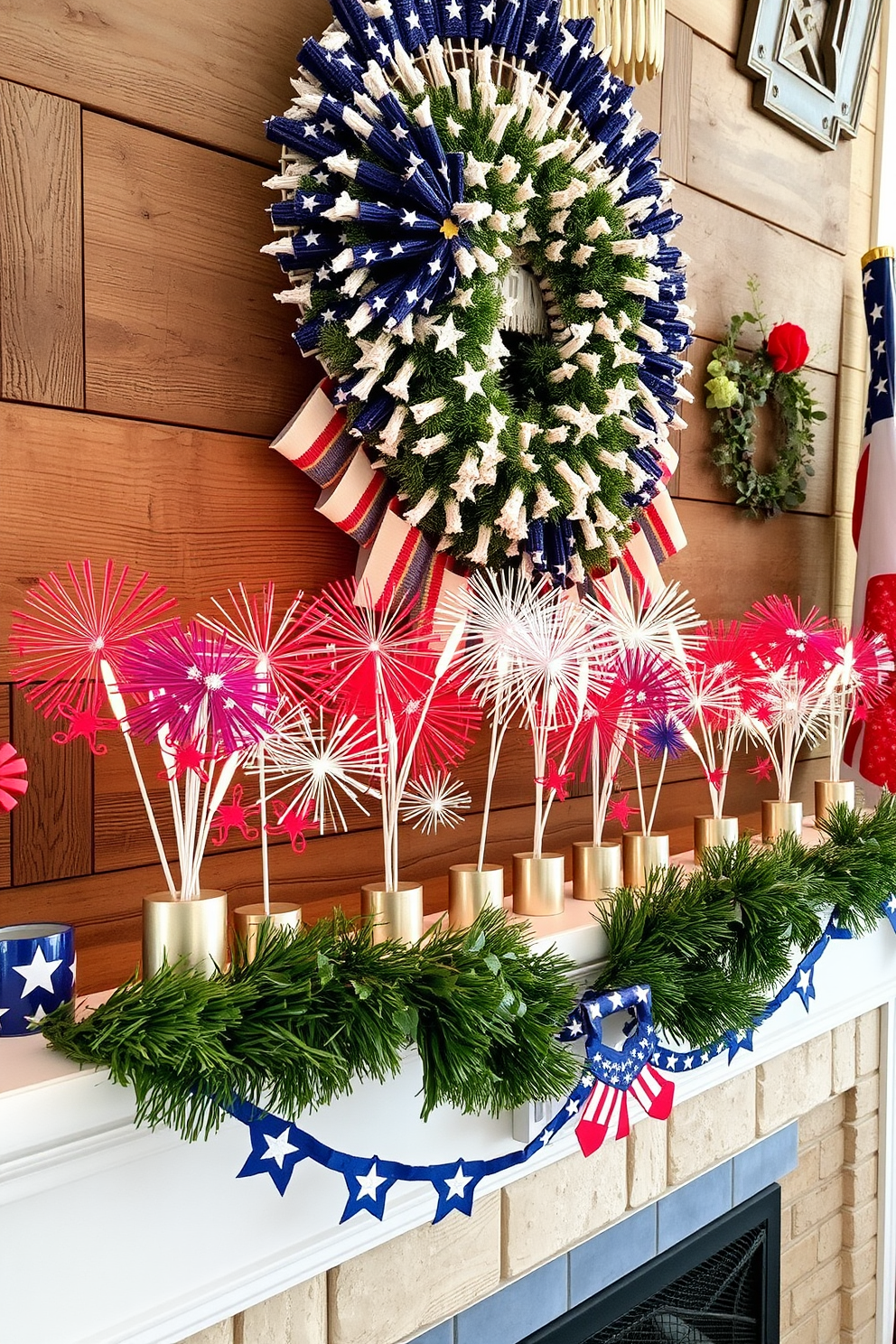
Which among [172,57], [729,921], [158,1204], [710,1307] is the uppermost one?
[172,57]

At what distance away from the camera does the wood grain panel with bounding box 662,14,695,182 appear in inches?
55.0

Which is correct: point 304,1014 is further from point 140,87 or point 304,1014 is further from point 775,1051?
point 775,1051

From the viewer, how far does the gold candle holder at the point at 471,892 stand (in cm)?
90

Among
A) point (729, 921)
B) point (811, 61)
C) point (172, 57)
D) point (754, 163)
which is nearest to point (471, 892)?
point (729, 921)

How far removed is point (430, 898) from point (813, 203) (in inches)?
51.9

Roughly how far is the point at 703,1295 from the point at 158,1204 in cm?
98

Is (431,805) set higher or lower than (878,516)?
lower

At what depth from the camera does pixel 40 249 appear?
31.6 inches

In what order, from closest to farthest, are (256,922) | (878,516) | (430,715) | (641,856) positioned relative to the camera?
(256,922)
(430,715)
(641,856)
(878,516)

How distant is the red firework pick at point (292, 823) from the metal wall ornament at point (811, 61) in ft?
4.30

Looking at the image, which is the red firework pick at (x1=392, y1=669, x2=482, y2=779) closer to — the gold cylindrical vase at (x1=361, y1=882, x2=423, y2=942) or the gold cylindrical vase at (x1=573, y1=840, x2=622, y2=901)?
the gold cylindrical vase at (x1=361, y1=882, x2=423, y2=942)

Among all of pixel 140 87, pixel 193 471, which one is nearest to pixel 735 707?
pixel 193 471

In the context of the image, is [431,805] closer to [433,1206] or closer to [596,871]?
[596,871]

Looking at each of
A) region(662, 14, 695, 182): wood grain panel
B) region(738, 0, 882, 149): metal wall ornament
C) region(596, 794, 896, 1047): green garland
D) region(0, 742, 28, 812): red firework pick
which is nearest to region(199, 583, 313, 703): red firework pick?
region(0, 742, 28, 812): red firework pick
